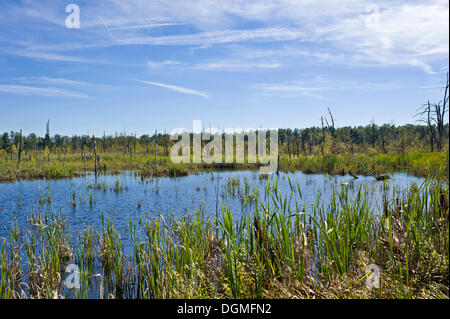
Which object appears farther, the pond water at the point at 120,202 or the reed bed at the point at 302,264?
the pond water at the point at 120,202

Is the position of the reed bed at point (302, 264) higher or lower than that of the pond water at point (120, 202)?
higher

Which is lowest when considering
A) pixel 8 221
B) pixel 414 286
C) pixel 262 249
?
pixel 8 221

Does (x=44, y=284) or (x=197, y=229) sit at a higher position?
(x=197, y=229)

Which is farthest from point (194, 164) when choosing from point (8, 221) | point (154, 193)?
point (8, 221)

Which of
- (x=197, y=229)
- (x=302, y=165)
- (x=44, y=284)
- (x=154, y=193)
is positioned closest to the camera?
(x=44, y=284)

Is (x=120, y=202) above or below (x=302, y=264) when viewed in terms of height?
below

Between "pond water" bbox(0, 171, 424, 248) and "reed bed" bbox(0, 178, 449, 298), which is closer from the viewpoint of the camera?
"reed bed" bbox(0, 178, 449, 298)

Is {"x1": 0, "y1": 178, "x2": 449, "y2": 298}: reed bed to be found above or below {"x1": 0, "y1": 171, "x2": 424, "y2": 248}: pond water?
above

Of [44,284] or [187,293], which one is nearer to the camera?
[187,293]

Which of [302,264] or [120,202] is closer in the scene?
[302,264]

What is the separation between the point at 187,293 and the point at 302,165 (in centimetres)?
2977
